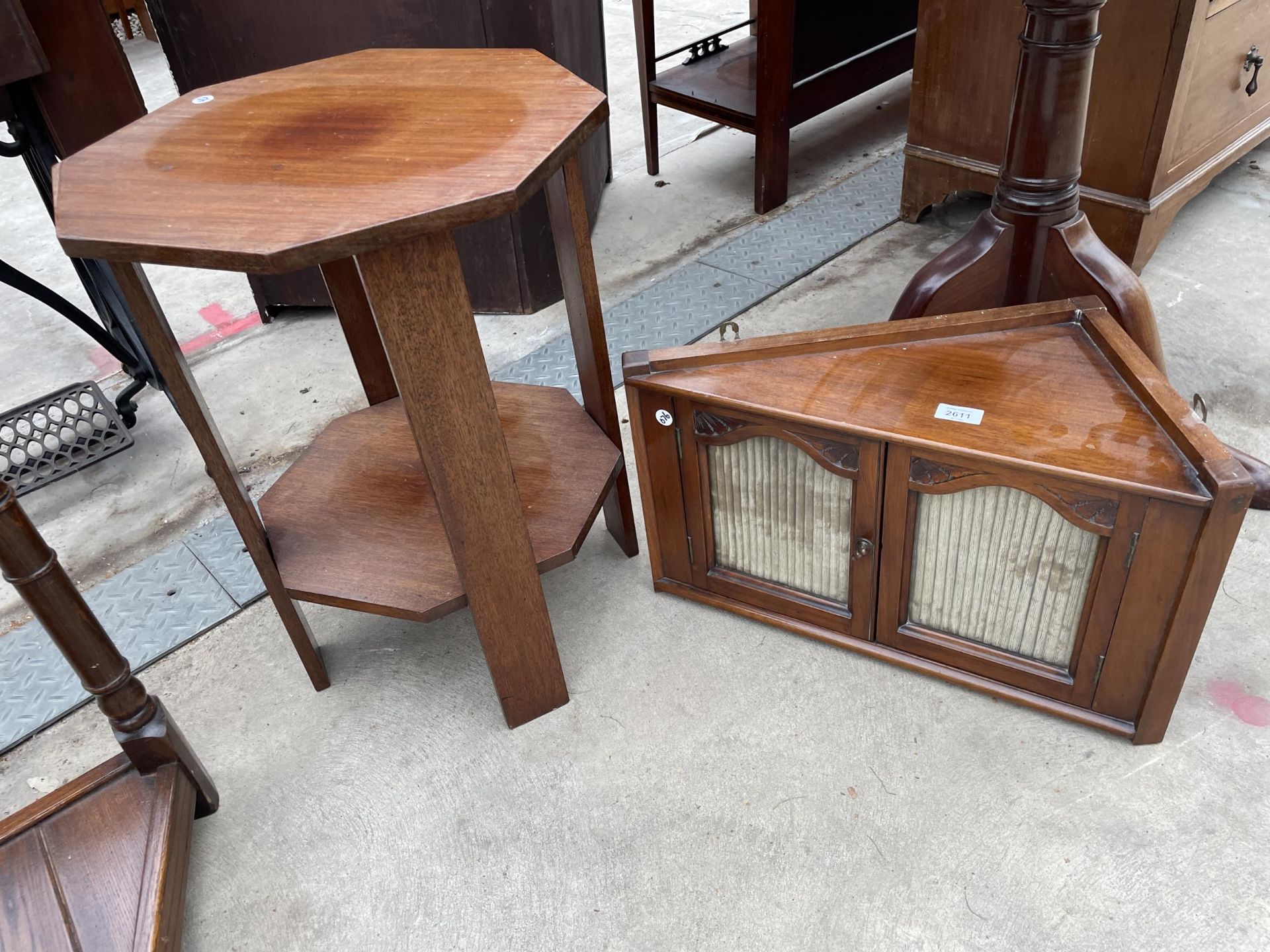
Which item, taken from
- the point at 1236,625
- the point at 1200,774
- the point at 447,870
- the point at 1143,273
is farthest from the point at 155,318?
the point at 1143,273

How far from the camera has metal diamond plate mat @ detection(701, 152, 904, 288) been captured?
9.59 ft

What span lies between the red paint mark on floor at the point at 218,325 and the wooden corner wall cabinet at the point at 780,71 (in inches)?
60.9

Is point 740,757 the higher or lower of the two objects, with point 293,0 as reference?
lower

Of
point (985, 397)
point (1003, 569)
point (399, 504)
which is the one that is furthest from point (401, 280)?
point (1003, 569)

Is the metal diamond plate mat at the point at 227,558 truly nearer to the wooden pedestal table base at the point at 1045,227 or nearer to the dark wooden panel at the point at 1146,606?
the wooden pedestal table base at the point at 1045,227

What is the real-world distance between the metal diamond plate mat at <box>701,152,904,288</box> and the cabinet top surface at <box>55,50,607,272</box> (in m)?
1.49

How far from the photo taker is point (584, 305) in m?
1.60

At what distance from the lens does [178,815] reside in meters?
1.45

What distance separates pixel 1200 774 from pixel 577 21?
246cm

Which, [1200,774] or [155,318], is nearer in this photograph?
[155,318]

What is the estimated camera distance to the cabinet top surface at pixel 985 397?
1.31m

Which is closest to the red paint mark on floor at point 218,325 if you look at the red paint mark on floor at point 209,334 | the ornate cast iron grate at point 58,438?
the red paint mark on floor at point 209,334

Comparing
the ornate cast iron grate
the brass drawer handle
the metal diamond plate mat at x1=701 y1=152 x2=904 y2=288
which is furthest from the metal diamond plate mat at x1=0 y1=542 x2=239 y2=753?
the brass drawer handle

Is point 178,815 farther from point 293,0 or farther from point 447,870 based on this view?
point 293,0
